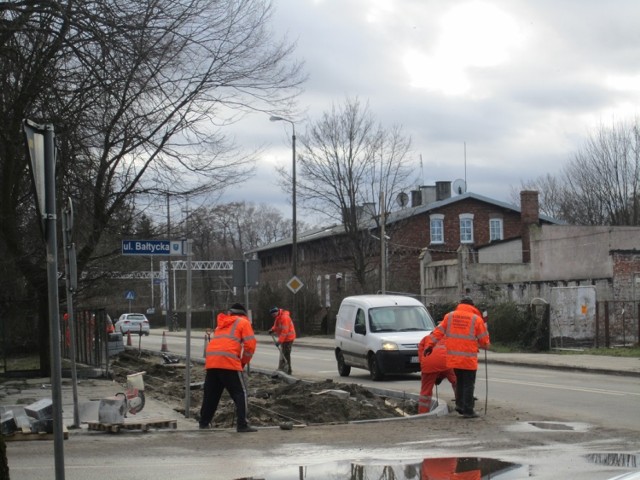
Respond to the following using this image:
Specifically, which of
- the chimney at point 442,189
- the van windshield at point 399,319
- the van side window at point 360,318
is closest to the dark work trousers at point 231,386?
the van windshield at point 399,319

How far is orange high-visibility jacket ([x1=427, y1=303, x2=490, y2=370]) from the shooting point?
12.7 meters

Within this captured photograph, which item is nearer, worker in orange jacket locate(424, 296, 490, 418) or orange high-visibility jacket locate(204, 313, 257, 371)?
orange high-visibility jacket locate(204, 313, 257, 371)

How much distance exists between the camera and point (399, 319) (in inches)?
848

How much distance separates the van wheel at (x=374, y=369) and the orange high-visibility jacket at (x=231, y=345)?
845cm

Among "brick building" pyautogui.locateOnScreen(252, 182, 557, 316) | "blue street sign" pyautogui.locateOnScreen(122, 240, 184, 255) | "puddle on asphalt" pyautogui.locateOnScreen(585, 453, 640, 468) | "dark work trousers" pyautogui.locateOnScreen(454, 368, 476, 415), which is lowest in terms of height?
"puddle on asphalt" pyautogui.locateOnScreen(585, 453, 640, 468)

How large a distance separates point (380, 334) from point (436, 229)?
3677 centimetres

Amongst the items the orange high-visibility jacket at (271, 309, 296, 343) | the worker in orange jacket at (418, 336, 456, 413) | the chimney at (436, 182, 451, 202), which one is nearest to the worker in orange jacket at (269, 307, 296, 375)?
the orange high-visibility jacket at (271, 309, 296, 343)

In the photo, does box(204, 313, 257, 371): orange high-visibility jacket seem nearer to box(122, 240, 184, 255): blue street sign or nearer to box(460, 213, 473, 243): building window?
box(122, 240, 184, 255): blue street sign

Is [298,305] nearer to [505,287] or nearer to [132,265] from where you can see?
[505,287]

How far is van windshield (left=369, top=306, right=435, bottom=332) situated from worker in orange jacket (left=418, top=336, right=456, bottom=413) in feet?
23.5

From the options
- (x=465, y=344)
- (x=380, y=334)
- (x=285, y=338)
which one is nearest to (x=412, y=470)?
(x=465, y=344)

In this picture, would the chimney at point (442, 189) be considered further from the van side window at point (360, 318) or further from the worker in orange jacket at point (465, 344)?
the worker in orange jacket at point (465, 344)

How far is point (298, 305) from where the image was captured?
5203cm

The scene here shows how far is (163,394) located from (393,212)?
34503 mm
